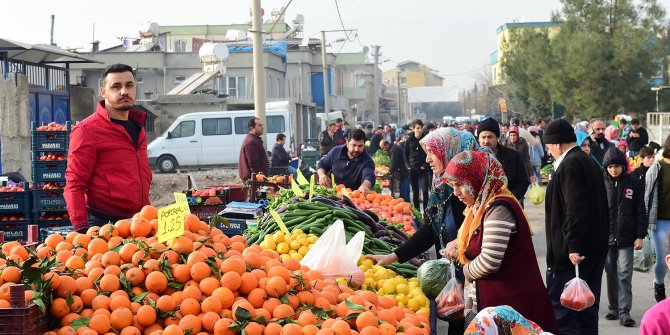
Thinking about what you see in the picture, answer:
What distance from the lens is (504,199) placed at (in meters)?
4.81

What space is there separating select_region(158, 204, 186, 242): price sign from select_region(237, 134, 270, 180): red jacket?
30.3ft

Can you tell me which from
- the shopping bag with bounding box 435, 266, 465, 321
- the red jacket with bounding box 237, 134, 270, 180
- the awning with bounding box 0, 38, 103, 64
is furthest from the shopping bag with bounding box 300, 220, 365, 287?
the awning with bounding box 0, 38, 103, 64

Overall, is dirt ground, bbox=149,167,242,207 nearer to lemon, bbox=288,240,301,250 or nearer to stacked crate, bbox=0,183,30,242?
stacked crate, bbox=0,183,30,242

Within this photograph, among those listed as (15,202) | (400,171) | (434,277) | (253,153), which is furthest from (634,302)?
(400,171)

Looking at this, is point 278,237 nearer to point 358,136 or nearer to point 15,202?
point 358,136

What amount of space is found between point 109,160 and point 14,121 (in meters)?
11.3

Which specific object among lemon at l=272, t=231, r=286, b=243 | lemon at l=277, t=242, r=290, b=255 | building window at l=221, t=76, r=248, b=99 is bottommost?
lemon at l=277, t=242, r=290, b=255

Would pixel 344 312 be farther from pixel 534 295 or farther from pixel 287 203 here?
pixel 287 203

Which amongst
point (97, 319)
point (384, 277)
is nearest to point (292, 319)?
point (97, 319)

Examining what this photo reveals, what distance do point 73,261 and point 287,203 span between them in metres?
3.93

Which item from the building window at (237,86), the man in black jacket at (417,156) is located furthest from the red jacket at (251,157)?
the building window at (237,86)

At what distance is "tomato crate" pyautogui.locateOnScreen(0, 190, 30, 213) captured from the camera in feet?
36.4

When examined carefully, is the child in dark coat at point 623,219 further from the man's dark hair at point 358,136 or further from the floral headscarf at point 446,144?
the floral headscarf at point 446,144

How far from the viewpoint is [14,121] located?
652 inches
